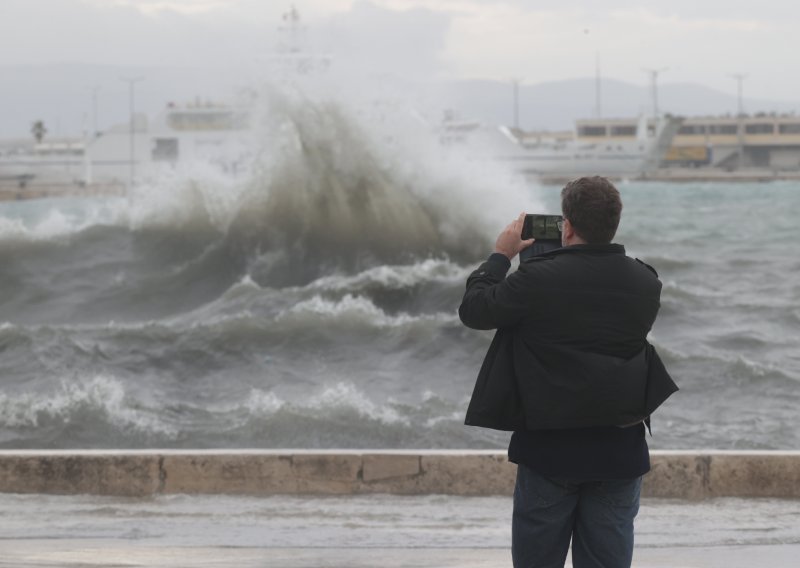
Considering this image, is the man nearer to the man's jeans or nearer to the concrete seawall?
the man's jeans

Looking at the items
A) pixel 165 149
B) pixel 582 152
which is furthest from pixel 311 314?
pixel 582 152

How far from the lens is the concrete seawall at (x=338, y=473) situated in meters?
6.59

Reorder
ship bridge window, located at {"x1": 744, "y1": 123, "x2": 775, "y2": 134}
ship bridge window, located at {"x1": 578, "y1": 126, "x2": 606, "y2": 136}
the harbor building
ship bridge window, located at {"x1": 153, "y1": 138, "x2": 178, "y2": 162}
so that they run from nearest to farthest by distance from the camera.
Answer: ship bridge window, located at {"x1": 153, "y1": 138, "x2": 178, "y2": 162} → the harbor building → ship bridge window, located at {"x1": 744, "y1": 123, "x2": 775, "y2": 134} → ship bridge window, located at {"x1": 578, "y1": 126, "x2": 606, "y2": 136}

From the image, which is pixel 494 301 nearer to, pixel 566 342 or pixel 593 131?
pixel 566 342

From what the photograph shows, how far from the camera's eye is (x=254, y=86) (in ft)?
85.6

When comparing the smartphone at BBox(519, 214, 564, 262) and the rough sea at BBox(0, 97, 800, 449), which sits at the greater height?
the smartphone at BBox(519, 214, 564, 262)

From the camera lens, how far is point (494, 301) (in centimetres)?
335

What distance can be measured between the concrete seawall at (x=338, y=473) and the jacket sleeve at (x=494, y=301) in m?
3.30

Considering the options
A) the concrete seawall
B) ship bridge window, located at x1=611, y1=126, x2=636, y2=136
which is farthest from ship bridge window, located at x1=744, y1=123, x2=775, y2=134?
the concrete seawall

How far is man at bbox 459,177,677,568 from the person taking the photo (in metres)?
3.33

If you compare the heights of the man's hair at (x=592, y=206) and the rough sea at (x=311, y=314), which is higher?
the man's hair at (x=592, y=206)

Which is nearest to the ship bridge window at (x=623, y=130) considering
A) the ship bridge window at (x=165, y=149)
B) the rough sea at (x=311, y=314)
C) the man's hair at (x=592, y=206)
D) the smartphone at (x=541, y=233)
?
the ship bridge window at (x=165, y=149)

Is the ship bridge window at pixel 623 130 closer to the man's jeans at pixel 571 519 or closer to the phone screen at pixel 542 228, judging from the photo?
the phone screen at pixel 542 228

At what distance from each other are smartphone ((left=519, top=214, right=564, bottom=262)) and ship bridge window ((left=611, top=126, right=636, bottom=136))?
144 m
